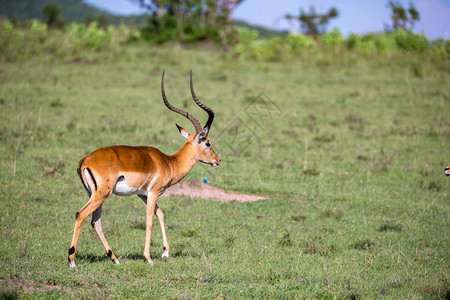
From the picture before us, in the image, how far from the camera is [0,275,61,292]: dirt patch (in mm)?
4844

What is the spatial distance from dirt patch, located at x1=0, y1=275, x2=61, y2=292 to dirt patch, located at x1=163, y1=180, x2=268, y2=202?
12.8ft

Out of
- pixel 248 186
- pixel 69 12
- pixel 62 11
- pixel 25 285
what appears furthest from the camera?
pixel 69 12

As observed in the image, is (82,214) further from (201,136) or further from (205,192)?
(205,192)

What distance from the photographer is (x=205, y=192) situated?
359 inches

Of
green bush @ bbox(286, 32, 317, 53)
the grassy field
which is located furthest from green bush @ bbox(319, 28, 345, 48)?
the grassy field

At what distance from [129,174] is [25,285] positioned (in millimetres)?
1448

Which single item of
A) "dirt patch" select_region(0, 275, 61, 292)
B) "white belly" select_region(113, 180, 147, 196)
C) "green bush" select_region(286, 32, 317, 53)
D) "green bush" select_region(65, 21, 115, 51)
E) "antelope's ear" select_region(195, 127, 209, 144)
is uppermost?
"green bush" select_region(286, 32, 317, 53)

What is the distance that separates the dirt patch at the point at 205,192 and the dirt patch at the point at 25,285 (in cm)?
390

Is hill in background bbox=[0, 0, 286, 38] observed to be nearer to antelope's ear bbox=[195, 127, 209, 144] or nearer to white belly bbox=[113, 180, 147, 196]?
antelope's ear bbox=[195, 127, 209, 144]

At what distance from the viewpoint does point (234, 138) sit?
12.6 metres

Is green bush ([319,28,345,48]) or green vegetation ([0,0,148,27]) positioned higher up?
green vegetation ([0,0,148,27])

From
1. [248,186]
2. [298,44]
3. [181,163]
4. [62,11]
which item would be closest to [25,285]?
[181,163]

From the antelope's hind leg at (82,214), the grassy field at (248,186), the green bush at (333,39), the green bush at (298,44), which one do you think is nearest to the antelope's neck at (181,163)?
the grassy field at (248,186)

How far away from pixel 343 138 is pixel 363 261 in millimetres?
6831
